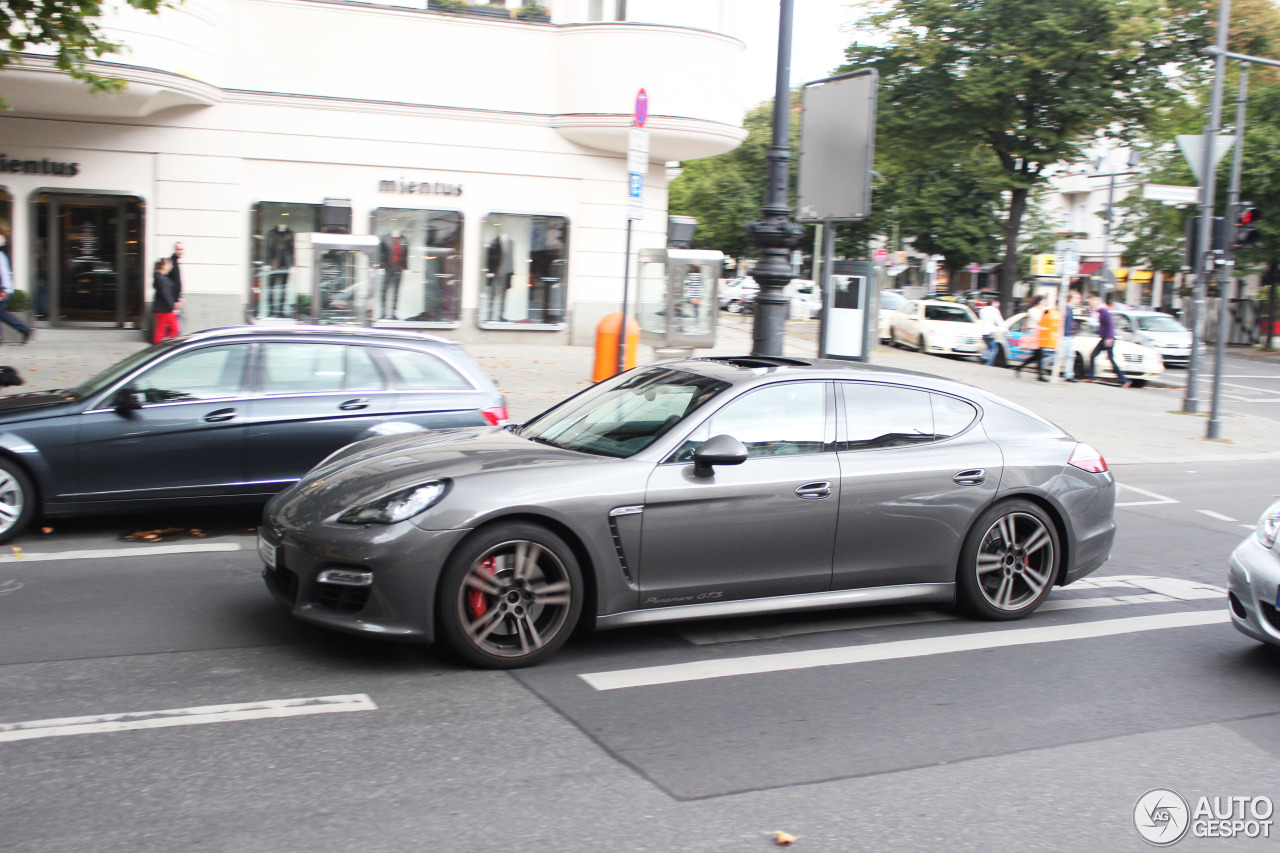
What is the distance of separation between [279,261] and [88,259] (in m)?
3.05

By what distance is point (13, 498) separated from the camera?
7215 millimetres

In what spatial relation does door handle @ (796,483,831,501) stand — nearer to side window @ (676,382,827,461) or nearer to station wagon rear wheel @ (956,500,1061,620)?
side window @ (676,382,827,461)

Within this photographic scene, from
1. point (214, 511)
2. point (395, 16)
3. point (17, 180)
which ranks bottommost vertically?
point (214, 511)

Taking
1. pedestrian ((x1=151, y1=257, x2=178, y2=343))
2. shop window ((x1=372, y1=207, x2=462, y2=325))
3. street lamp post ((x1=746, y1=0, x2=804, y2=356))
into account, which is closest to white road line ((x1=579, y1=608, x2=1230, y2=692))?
street lamp post ((x1=746, y1=0, x2=804, y2=356))

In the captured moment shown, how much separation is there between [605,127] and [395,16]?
416cm

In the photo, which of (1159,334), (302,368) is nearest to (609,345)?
(302,368)

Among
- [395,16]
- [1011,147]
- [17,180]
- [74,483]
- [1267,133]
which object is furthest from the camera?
[1267,133]

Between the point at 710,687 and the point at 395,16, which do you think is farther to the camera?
the point at 395,16

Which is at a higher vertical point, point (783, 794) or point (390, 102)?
point (390, 102)

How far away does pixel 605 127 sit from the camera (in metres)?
21.5

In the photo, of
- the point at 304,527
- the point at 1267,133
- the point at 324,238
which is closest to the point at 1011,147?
the point at 1267,133

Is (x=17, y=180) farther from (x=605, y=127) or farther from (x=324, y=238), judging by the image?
(x=605, y=127)

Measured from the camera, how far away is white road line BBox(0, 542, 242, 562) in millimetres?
6961

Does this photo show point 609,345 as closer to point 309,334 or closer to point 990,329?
point 309,334
